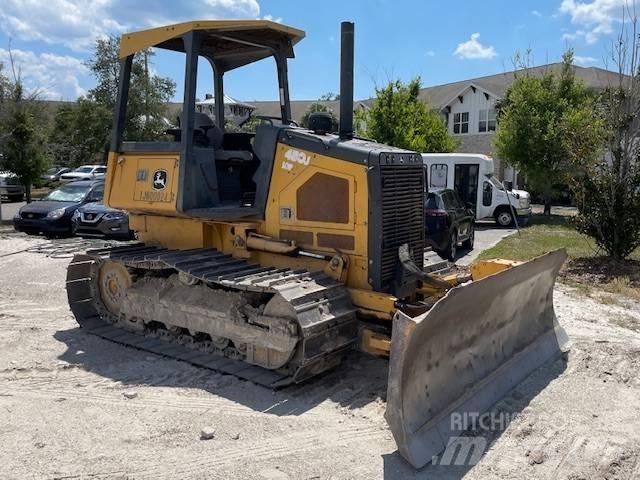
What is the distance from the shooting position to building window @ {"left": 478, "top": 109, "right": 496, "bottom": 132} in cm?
3784

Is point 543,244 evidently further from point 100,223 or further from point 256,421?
point 256,421

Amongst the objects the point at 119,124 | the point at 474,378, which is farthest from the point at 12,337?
the point at 474,378

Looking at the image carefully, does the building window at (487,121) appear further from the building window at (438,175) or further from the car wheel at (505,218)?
the building window at (438,175)

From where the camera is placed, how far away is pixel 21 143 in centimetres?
2028

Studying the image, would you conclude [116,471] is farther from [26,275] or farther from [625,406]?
[26,275]

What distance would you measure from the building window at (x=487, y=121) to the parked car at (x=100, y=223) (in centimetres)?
2855

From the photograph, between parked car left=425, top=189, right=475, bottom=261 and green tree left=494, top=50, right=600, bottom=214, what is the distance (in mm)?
10323

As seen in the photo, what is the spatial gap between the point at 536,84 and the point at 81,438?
2318cm

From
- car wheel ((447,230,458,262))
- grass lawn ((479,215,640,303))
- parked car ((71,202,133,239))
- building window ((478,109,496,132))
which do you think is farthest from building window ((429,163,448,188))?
building window ((478,109,496,132))

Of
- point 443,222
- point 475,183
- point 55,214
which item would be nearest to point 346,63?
point 443,222

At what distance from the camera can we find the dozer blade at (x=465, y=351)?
405 centimetres

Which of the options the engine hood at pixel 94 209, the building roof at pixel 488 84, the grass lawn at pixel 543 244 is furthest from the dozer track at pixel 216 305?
the building roof at pixel 488 84

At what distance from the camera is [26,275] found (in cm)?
1048

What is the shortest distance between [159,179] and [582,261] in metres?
9.15
